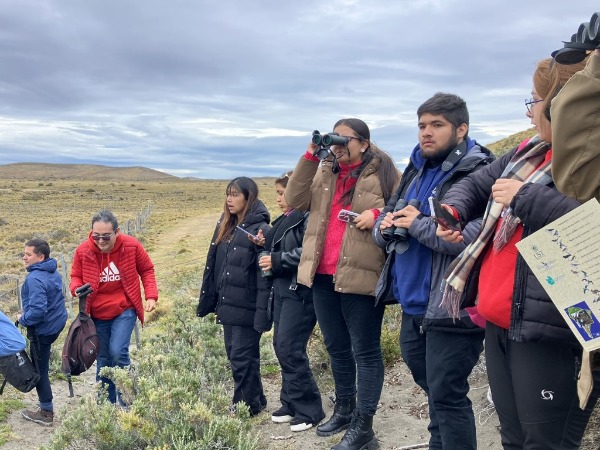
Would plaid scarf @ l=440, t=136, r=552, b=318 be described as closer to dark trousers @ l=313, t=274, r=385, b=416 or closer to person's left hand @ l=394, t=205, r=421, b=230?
person's left hand @ l=394, t=205, r=421, b=230

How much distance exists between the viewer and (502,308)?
1.98m

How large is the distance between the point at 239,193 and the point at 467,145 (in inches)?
81.2

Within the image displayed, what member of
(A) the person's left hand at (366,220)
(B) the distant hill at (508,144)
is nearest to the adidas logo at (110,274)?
(A) the person's left hand at (366,220)

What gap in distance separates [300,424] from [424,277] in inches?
71.7

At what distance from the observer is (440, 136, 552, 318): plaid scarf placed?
202 cm

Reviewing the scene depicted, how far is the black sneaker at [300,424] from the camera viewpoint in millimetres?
4090

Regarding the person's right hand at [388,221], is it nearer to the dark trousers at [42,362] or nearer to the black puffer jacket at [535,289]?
the black puffer jacket at [535,289]

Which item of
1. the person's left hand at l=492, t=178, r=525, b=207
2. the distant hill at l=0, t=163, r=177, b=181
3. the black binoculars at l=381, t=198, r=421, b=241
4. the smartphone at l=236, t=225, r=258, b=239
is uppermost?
the distant hill at l=0, t=163, r=177, b=181

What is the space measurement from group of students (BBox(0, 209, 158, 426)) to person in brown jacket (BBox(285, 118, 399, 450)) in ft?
6.56

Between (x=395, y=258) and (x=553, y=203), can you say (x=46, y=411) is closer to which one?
(x=395, y=258)

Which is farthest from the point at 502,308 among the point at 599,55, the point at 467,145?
the point at 467,145

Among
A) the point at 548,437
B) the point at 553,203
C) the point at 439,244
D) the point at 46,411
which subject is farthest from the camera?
the point at 46,411

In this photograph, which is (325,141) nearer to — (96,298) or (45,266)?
(96,298)

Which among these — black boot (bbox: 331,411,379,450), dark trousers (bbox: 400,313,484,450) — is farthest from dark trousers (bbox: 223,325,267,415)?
dark trousers (bbox: 400,313,484,450)
